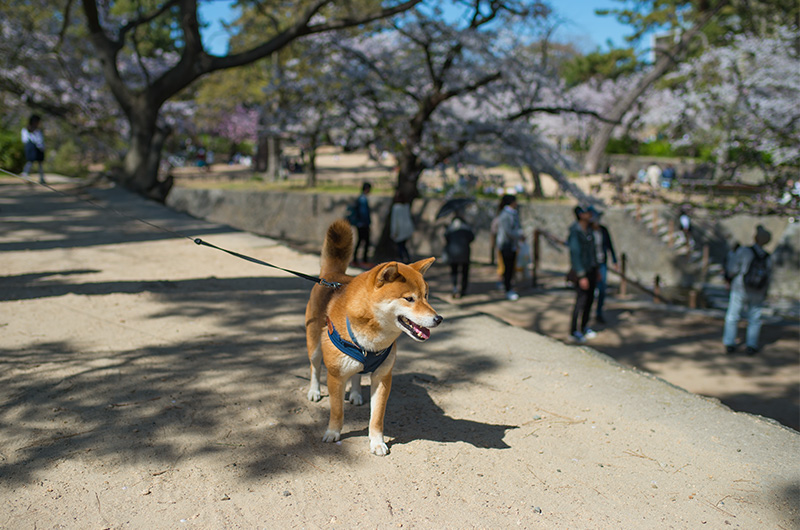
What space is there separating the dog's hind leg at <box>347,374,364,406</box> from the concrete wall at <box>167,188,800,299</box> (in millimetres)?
9391

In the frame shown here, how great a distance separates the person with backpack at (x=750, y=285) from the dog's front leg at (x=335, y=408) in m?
6.02

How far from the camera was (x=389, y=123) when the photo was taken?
491 inches

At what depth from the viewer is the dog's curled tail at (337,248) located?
3.76 meters

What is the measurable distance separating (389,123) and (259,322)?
7878mm

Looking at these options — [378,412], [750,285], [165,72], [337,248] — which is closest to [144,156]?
[165,72]

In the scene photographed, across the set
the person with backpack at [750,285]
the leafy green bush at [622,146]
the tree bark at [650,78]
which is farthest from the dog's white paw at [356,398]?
A: the leafy green bush at [622,146]

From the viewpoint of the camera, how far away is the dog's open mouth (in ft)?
9.41

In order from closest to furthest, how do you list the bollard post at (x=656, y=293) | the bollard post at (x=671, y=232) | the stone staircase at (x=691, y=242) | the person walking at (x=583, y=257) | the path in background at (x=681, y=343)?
the path in background at (x=681, y=343)
the person walking at (x=583, y=257)
the bollard post at (x=656, y=293)
the stone staircase at (x=691, y=242)
the bollard post at (x=671, y=232)

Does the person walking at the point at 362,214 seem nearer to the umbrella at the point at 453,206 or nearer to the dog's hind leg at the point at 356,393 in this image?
the umbrella at the point at 453,206

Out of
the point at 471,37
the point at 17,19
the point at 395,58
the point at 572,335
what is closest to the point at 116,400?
the point at 572,335

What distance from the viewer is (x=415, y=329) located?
9.49 ft

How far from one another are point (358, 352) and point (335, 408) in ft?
1.52

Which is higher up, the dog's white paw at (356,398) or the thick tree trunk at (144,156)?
the thick tree trunk at (144,156)

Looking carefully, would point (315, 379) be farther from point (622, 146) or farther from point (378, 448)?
point (622, 146)
